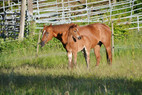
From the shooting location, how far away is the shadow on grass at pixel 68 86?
5895 mm

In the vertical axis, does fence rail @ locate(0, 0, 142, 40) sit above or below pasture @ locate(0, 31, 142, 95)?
above

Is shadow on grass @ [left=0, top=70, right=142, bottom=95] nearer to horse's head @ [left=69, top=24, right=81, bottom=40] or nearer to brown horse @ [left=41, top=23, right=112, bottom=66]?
brown horse @ [left=41, top=23, right=112, bottom=66]

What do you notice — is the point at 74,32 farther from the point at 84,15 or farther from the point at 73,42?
the point at 84,15

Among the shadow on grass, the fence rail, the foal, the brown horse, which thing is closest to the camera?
the shadow on grass

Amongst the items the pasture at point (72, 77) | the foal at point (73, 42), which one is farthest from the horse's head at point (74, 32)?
the pasture at point (72, 77)

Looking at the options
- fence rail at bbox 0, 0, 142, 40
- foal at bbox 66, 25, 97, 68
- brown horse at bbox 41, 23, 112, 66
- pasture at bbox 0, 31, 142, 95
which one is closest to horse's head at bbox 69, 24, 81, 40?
foal at bbox 66, 25, 97, 68

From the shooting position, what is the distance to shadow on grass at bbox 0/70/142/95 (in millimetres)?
5895

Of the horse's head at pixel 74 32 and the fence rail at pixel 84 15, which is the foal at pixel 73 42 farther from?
the fence rail at pixel 84 15

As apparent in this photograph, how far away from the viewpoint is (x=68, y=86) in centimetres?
653

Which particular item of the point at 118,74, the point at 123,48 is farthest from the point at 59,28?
the point at 123,48

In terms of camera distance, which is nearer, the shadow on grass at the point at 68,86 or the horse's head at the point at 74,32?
the shadow on grass at the point at 68,86

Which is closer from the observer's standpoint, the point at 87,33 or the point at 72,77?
the point at 72,77

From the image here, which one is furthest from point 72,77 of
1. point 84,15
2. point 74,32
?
point 84,15

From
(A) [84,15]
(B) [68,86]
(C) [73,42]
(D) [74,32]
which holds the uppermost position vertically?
(D) [74,32]
